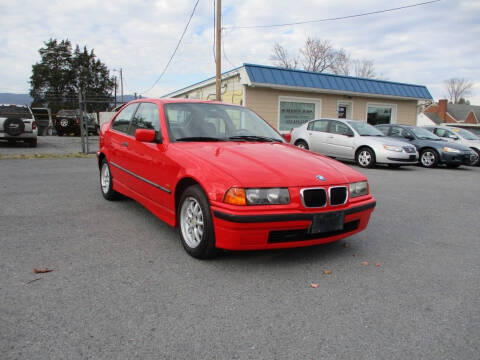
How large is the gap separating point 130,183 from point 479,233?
4.32 metres

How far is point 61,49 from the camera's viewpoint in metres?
51.7

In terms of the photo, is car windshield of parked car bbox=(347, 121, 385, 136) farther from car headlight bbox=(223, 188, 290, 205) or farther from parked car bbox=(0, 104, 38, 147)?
parked car bbox=(0, 104, 38, 147)

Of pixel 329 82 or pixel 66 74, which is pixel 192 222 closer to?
pixel 329 82

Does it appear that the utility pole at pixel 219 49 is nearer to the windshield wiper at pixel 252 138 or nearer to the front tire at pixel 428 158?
the front tire at pixel 428 158

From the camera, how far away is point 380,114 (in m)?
20.2

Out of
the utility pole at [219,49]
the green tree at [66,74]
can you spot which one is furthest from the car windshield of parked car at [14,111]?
the green tree at [66,74]

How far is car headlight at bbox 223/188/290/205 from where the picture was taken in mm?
3009

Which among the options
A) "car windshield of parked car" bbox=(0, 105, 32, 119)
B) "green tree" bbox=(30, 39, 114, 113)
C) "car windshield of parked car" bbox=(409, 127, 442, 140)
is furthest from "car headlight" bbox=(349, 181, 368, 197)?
"green tree" bbox=(30, 39, 114, 113)

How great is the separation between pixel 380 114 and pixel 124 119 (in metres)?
17.8

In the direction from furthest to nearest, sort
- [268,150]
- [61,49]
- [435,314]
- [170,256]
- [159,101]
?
[61,49] < [159,101] < [268,150] < [170,256] < [435,314]

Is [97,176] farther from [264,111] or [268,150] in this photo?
[264,111]

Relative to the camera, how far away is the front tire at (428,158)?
12.2 metres

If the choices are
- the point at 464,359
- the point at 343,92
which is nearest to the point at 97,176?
the point at 464,359

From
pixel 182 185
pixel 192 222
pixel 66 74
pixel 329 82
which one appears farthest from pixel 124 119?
pixel 66 74
